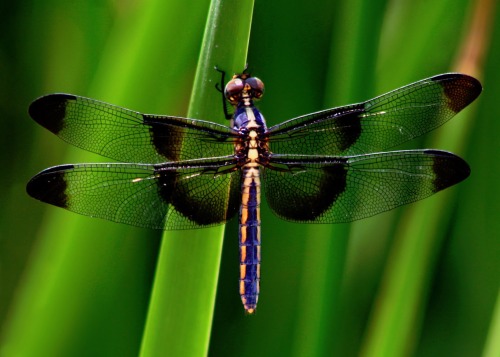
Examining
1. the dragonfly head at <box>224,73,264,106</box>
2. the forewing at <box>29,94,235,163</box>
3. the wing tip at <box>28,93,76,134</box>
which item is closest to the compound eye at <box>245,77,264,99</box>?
the dragonfly head at <box>224,73,264,106</box>

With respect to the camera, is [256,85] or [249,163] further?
[249,163]

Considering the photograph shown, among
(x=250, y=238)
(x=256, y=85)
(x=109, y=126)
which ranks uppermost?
(x=256, y=85)

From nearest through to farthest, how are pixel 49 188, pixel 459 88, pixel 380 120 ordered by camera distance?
pixel 49 188
pixel 459 88
pixel 380 120

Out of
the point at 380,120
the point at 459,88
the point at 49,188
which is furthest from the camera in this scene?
the point at 380,120

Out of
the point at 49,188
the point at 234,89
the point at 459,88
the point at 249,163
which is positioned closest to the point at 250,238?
the point at 249,163

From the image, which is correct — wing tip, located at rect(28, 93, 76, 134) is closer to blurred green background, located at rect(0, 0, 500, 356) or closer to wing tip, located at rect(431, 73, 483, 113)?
blurred green background, located at rect(0, 0, 500, 356)

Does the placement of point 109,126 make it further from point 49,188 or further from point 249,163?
point 249,163

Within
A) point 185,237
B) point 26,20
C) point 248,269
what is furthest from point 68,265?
point 26,20
